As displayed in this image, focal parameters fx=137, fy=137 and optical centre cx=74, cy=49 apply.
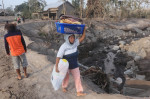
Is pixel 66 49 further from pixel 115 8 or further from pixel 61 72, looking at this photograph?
pixel 115 8

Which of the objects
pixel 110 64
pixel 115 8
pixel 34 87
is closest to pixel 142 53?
pixel 110 64

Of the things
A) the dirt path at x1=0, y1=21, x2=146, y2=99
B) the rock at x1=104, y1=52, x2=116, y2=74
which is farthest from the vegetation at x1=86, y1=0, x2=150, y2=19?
the dirt path at x1=0, y1=21, x2=146, y2=99

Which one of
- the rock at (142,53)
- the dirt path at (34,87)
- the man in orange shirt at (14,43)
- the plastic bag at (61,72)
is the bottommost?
the rock at (142,53)

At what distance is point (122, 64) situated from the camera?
29.4ft

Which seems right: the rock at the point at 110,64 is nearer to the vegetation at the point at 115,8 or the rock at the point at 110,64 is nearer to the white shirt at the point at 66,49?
the white shirt at the point at 66,49

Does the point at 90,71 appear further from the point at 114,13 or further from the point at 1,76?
the point at 114,13

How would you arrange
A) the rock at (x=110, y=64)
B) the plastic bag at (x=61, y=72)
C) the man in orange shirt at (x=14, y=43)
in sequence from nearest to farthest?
the plastic bag at (x=61, y=72) → the man in orange shirt at (x=14, y=43) → the rock at (x=110, y=64)

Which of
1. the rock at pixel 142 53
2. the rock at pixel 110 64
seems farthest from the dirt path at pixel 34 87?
the rock at pixel 142 53

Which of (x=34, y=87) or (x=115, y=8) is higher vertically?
(x=115, y=8)

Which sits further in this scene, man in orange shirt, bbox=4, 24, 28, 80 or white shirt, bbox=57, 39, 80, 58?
man in orange shirt, bbox=4, 24, 28, 80

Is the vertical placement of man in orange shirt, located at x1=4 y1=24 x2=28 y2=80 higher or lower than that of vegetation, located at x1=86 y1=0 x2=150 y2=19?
lower

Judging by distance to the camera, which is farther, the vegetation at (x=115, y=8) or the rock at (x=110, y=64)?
the vegetation at (x=115, y=8)

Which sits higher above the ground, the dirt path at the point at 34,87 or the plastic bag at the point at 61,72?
the plastic bag at the point at 61,72

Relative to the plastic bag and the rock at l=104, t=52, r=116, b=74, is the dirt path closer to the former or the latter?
the plastic bag
